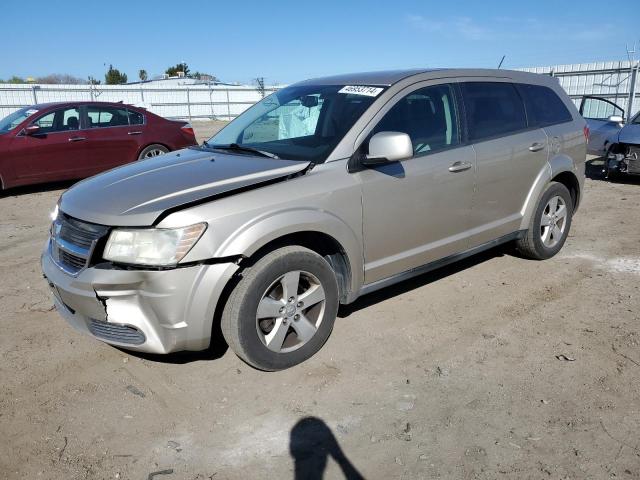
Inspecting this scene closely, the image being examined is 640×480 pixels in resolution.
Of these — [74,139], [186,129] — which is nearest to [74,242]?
[74,139]

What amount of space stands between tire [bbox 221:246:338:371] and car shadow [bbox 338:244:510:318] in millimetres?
746

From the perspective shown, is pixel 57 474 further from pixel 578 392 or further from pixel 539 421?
pixel 578 392

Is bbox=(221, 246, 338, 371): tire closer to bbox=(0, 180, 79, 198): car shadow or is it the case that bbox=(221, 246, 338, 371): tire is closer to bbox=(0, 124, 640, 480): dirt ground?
bbox=(0, 124, 640, 480): dirt ground

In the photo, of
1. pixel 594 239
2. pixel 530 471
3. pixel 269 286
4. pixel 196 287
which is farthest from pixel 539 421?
pixel 594 239

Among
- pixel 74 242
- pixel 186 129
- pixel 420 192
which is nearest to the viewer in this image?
pixel 74 242

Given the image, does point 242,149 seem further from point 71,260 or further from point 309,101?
point 71,260

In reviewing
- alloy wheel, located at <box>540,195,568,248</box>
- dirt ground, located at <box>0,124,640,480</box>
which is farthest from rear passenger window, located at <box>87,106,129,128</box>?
alloy wheel, located at <box>540,195,568,248</box>

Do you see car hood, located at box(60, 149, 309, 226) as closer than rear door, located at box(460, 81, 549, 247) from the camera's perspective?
Yes

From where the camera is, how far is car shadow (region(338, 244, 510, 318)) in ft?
14.1

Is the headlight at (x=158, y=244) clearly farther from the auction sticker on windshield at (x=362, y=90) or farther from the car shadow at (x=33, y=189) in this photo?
the car shadow at (x=33, y=189)

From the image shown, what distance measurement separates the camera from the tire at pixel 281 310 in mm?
3041

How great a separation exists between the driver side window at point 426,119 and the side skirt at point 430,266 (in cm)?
87

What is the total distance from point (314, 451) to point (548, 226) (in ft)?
11.8

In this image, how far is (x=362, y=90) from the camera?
3883 mm
